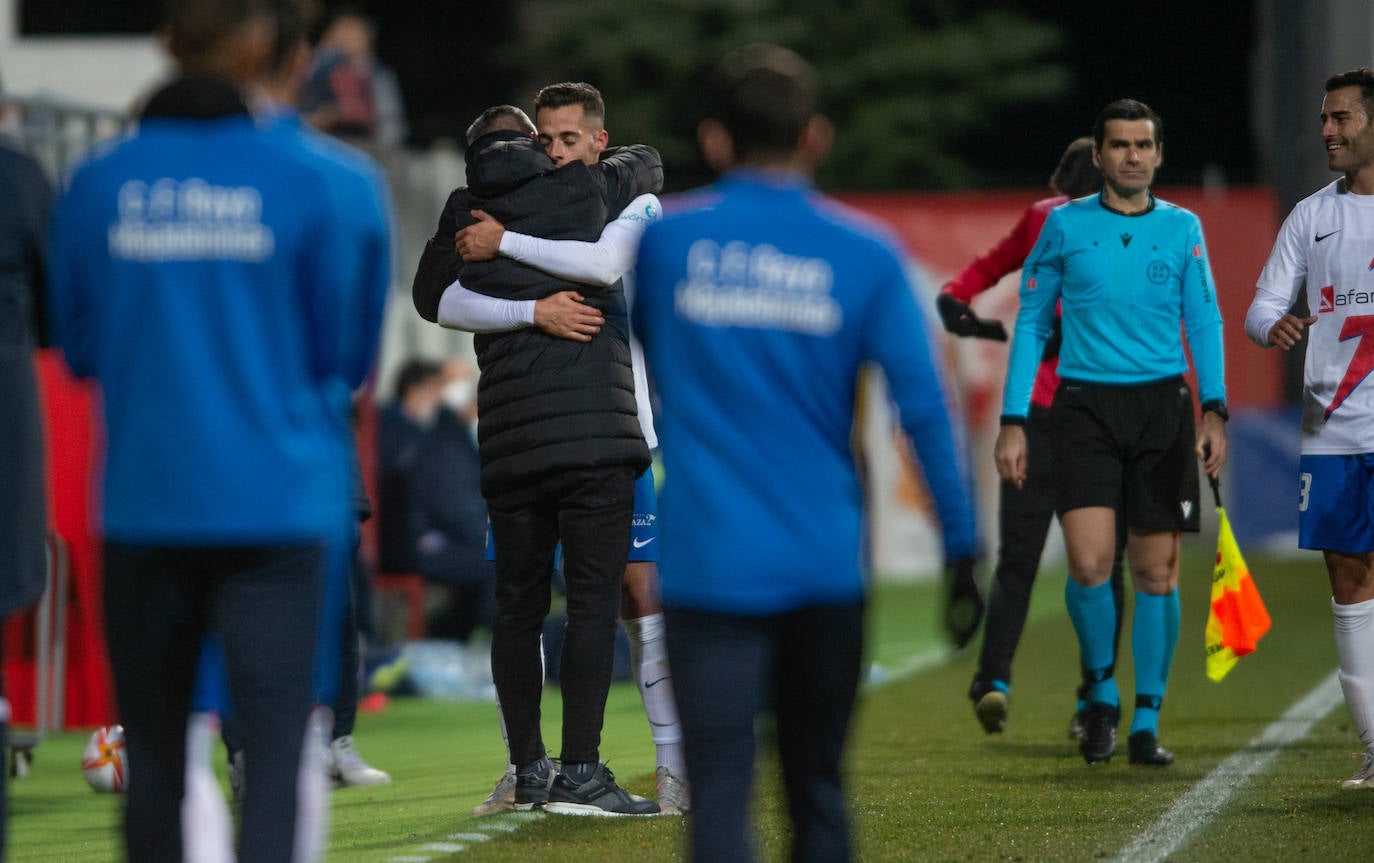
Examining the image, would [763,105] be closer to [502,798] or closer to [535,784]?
[535,784]

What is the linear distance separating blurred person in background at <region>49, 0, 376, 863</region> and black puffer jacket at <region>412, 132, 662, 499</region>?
86.3 inches

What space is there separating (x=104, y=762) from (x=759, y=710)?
4397 mm

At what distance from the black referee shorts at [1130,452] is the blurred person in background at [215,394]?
3.93m

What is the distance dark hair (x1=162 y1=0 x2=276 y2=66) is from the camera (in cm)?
374

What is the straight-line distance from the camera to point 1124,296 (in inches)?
281

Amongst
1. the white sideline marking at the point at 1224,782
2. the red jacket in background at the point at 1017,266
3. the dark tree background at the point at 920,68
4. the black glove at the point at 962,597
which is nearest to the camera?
the black glove at the point at 962,597

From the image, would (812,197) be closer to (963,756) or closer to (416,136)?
(963,756)

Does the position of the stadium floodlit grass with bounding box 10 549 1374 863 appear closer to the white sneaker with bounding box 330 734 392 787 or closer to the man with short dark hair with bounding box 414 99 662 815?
the white sneaker with bounding box 330 734 392 787

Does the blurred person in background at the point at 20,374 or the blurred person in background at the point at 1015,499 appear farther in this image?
the blurred person in background at the point at 1015,499

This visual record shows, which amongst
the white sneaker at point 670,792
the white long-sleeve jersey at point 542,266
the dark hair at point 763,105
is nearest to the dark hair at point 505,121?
the white long-sleeve jersey at point 542,266

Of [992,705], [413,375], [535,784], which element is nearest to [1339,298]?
[992,705]

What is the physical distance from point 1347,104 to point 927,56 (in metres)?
20.1

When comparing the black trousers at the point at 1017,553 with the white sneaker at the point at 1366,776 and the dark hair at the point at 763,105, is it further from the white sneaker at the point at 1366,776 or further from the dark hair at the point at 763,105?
the dark hair at the point at 763,105

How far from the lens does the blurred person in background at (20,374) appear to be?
13.6 ft
